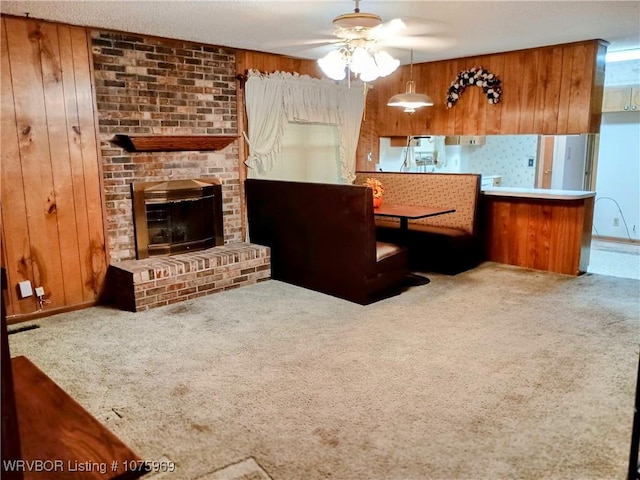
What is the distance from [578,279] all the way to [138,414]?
425cm

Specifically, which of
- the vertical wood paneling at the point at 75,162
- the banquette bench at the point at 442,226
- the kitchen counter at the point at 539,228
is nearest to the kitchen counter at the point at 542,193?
the kitchen counter at the point at 539,228

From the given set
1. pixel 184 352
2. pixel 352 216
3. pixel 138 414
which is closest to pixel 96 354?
pixel 184 352

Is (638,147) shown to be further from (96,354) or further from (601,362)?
(96,354)

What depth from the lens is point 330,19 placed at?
396 centimetres

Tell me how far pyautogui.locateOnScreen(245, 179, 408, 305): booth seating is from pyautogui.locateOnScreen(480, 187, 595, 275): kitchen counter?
1.67 metres

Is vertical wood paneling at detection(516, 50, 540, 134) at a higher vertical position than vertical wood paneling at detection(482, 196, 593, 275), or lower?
higher

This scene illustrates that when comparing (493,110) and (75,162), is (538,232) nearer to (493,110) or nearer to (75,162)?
(493,110)

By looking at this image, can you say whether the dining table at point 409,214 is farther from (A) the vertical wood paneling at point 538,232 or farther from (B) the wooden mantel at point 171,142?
(B) the wooden mantel at point 171,142

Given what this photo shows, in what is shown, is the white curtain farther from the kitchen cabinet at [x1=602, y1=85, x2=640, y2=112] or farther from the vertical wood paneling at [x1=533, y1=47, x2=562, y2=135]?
the kitchen cabinet at [x1=602, y1=85, x2=640, y2=112]

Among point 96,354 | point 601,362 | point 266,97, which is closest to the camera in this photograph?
point 601,362

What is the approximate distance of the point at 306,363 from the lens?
10.2 ft

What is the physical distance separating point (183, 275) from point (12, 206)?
140 cm

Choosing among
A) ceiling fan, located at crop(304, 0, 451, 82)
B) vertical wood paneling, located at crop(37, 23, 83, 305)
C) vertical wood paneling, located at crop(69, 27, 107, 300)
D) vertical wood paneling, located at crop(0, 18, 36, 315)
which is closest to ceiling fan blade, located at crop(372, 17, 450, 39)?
ceiling fan, located at crop(304, 0, 451, 82)

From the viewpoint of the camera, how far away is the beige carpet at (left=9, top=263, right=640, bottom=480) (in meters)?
2.16
